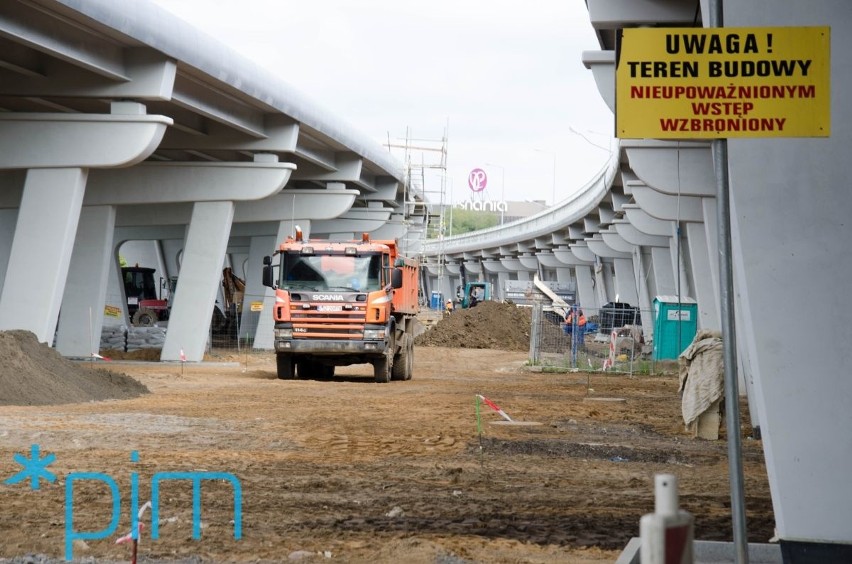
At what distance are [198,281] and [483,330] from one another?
22.8 metres

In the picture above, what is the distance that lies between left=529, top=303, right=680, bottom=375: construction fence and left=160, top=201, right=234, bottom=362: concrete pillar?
10.5 meters

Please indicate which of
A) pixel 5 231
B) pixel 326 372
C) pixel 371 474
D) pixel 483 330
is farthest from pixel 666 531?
pixel 483 330

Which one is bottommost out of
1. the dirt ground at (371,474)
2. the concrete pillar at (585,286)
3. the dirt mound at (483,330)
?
the dirt ground at (371,474)

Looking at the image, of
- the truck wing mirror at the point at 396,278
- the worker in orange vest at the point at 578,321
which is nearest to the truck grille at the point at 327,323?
the truck wing mirror at the point at 396,278

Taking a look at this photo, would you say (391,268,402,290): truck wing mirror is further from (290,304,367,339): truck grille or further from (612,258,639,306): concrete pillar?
(612,258,639,306): concrete pillar

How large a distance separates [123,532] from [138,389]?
48.7 feet

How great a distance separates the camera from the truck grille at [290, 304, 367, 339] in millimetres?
28047

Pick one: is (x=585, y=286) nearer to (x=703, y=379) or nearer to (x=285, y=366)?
(x=285, y=366)

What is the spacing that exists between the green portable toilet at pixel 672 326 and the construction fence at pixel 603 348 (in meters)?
0.10

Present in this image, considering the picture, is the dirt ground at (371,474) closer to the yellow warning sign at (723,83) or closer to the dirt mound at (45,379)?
the dirt mound at (45,379)

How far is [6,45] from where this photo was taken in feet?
73.5

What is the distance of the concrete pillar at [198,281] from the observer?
34.9 meters

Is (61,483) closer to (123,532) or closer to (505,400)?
(123,532)

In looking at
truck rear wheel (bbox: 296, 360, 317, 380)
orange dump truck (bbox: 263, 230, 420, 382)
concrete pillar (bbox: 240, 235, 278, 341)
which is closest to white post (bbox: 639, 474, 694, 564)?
orange dump truck (bbox: 263, 230, 420, 382)
